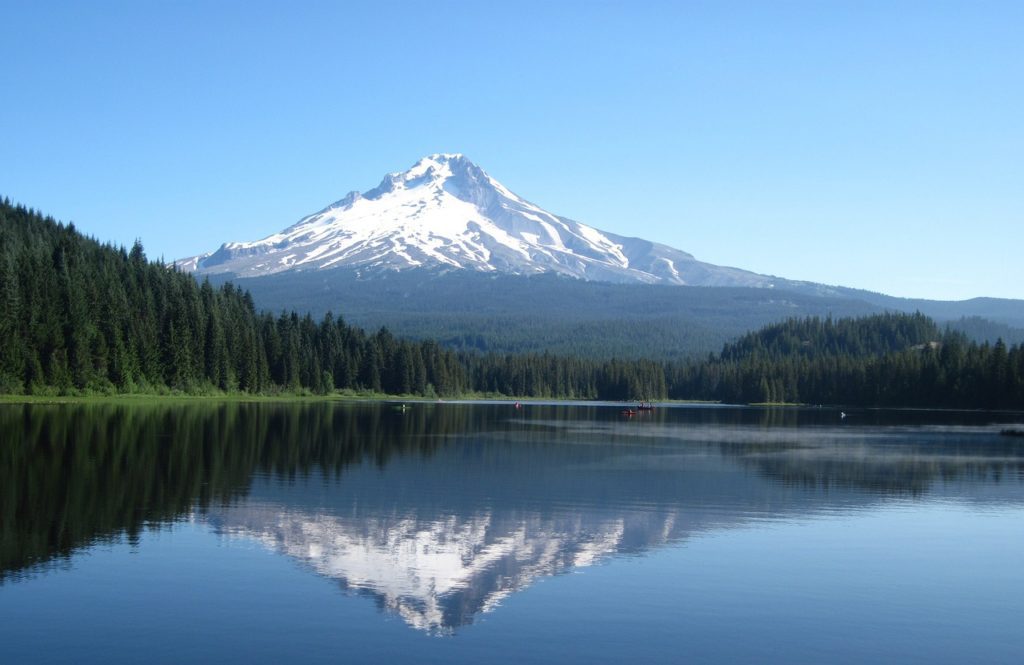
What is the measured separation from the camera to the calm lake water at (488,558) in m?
22.9

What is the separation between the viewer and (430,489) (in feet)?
161

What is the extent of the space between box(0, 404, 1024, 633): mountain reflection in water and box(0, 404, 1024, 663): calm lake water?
0.68ft

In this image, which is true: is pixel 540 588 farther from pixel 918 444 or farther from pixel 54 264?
pixel 54 264

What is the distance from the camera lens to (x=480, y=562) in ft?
104

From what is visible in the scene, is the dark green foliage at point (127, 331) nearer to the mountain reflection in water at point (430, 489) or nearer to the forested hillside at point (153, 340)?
the forested hillside at point (153, 340)

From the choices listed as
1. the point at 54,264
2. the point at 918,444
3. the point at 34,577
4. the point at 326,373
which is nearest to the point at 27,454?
the point at 34,577

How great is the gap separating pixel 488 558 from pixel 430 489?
1703 cm

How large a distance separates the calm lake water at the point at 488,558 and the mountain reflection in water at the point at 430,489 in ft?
0.68

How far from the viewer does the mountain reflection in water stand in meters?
31.3

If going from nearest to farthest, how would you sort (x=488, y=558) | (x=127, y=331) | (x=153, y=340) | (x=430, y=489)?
1. (x=488, y=558)
2. (x=430, y=489)
3. (x=127, y=331)
4. (x=153, y=340)

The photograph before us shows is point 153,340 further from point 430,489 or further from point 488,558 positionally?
point 488,558

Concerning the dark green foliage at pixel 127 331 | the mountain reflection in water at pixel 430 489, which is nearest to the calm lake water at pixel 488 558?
the mountain reflection in water at pixel 430 489

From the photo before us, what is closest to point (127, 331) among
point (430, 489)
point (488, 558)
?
point (430, 489)

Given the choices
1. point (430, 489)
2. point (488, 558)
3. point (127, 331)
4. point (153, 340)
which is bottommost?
point (488, 558)
